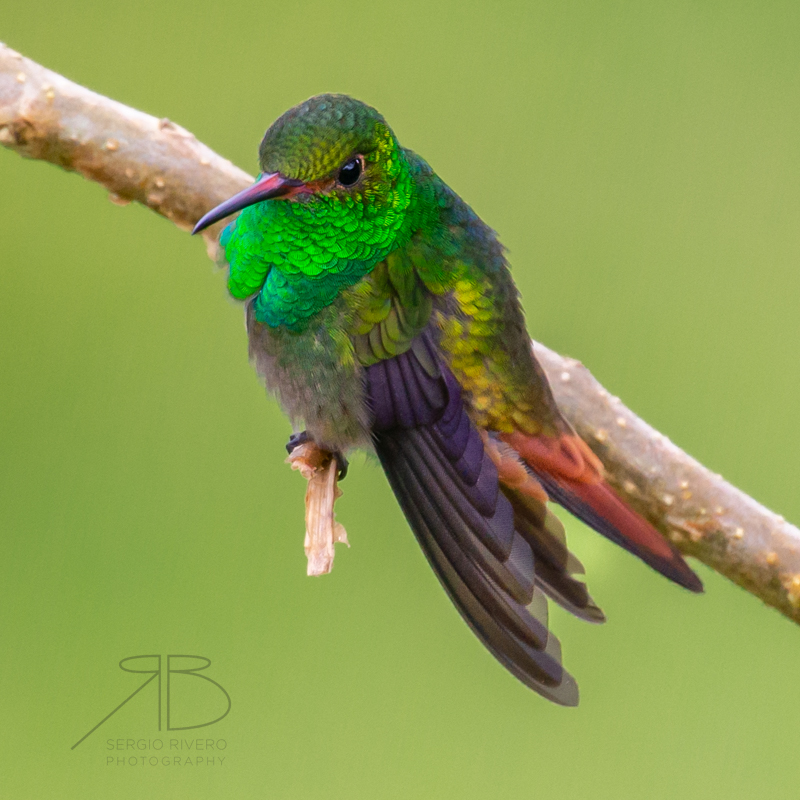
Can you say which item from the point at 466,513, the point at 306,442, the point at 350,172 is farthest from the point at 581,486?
the point at 350,172

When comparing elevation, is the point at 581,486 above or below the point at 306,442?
below

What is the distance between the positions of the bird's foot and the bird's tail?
220 millimetres

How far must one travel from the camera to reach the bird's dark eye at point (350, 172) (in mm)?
1085

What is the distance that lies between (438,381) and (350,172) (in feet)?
0.87

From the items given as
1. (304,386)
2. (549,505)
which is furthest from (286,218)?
(549,505)

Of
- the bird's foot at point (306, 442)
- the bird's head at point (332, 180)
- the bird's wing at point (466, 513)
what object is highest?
the bird's head at point (332, 180)

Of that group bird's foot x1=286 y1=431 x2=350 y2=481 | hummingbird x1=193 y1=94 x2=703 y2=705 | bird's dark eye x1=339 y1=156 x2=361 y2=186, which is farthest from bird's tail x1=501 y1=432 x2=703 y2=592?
bird's dark eye x1=339 y1=156 x2=361 y2=186

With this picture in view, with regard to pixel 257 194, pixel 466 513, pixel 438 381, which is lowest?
pixel 466 513

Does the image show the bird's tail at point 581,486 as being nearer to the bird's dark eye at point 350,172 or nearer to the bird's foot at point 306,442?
the bird's foot at point 306,442

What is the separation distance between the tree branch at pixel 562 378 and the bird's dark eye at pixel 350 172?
0.93 ft

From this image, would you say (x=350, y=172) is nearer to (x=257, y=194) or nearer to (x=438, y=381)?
(x=257, y=194)

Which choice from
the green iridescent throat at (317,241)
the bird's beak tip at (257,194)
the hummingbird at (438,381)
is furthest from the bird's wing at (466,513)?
the bird's beak tip at (257,194)

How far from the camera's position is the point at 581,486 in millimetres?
1243

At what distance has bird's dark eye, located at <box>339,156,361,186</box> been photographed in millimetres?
1085
